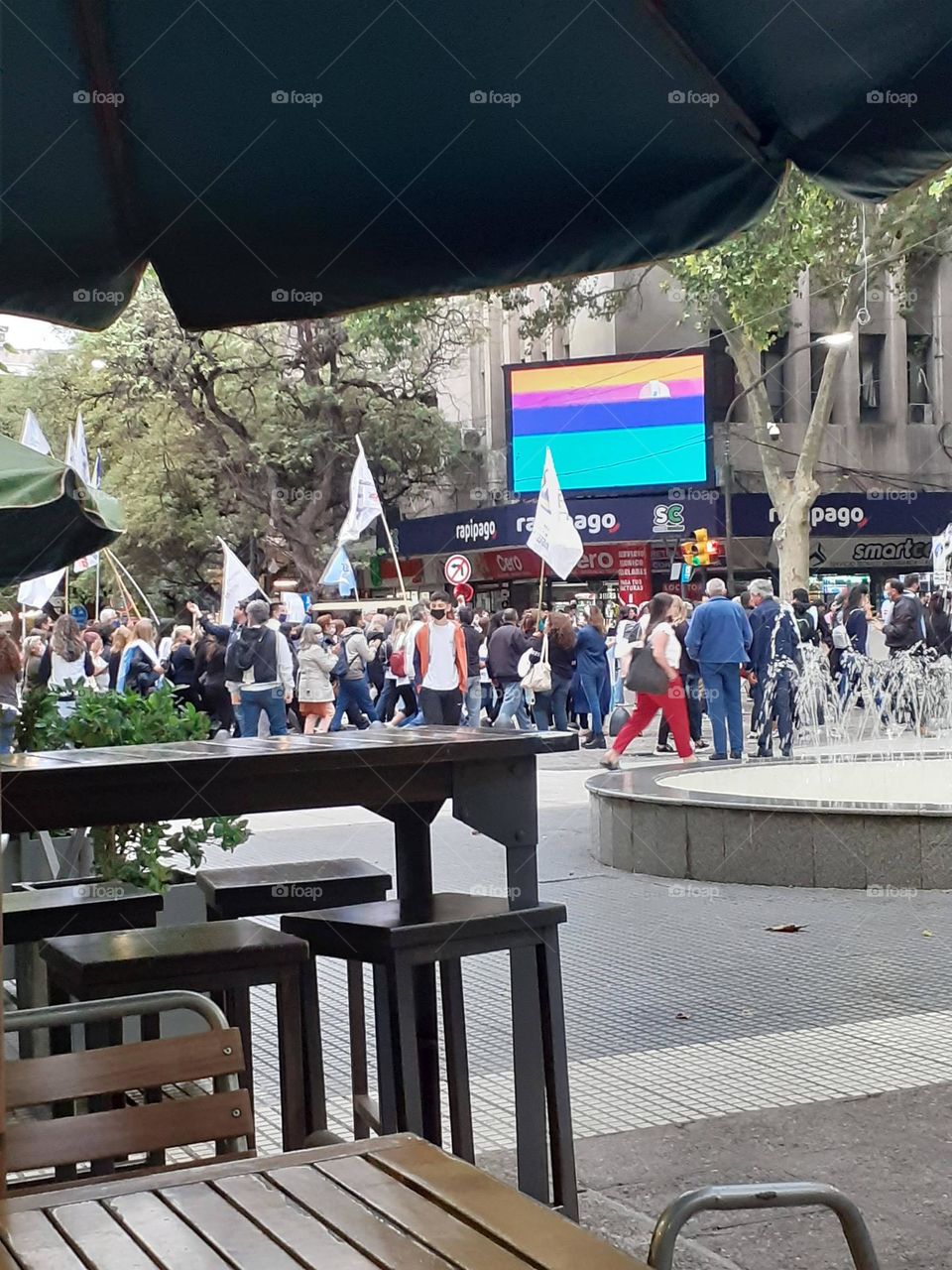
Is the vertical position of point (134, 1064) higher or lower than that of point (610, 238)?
lower

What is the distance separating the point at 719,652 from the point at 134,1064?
1356cm

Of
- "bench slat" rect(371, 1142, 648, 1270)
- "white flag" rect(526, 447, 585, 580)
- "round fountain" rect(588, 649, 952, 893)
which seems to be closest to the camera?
"bench slat" rect(371, 1142, 648, 1270)

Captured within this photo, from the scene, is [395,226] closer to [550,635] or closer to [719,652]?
[719,652]

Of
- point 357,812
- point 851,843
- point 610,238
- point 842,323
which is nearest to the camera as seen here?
point 610,238

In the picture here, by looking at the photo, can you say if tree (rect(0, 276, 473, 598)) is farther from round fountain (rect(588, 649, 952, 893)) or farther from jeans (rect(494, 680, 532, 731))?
round fountain (rect(588, 649, 952, 893))

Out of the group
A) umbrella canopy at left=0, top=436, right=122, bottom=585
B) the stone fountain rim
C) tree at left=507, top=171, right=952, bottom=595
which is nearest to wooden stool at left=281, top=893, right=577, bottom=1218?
umbrella canopy at left=0, top=436, right=122, bottom=585

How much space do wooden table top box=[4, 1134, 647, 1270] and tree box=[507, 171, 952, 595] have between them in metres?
16.7

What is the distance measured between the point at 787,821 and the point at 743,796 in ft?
2.65

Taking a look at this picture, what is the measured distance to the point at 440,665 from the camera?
18.7m

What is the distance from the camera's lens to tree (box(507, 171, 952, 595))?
69.2 feet

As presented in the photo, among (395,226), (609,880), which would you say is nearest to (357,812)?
(609,880)

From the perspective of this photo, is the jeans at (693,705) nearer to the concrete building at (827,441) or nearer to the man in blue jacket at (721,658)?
the man in blue jacket at (721,658)

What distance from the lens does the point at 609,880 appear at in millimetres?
9648

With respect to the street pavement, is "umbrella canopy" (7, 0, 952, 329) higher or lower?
higher
